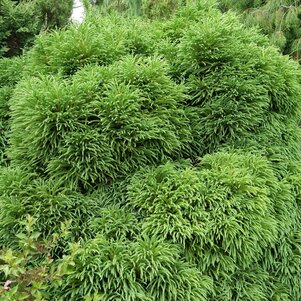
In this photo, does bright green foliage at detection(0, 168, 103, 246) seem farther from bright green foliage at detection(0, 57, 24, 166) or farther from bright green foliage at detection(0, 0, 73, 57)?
bright green foliage at detection(0, 0, 73, 57)

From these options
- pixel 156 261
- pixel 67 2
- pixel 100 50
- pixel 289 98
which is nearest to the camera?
pixel 156 261

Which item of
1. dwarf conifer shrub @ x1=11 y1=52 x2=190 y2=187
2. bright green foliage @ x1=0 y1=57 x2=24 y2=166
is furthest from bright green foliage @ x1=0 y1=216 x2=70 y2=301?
bright green foliage @ x1=0 y1=57 x2=24 y2=166

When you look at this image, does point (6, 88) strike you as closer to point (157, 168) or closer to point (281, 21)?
point (157, 168)

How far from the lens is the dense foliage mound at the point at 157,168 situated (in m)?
1.83

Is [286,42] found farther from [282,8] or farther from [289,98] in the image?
[289,98]

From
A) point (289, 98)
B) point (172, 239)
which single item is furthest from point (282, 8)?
point (172, 239)

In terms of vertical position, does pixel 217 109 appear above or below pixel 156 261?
above

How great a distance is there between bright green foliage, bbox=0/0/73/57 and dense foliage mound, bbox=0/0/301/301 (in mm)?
935

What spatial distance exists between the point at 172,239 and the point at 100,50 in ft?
3.81

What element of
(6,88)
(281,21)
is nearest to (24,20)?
(6,88)

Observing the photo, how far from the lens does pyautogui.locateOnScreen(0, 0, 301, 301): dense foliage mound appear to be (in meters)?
1.83

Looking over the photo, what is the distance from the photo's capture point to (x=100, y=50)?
2.24 meters

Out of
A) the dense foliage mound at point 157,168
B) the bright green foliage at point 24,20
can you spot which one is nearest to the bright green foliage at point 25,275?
the dense foliage mound at point 157,168

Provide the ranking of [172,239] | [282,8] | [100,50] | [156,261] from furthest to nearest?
1. [282,8]
2. [100,50]
3. [172,239]
4. [156,261]
